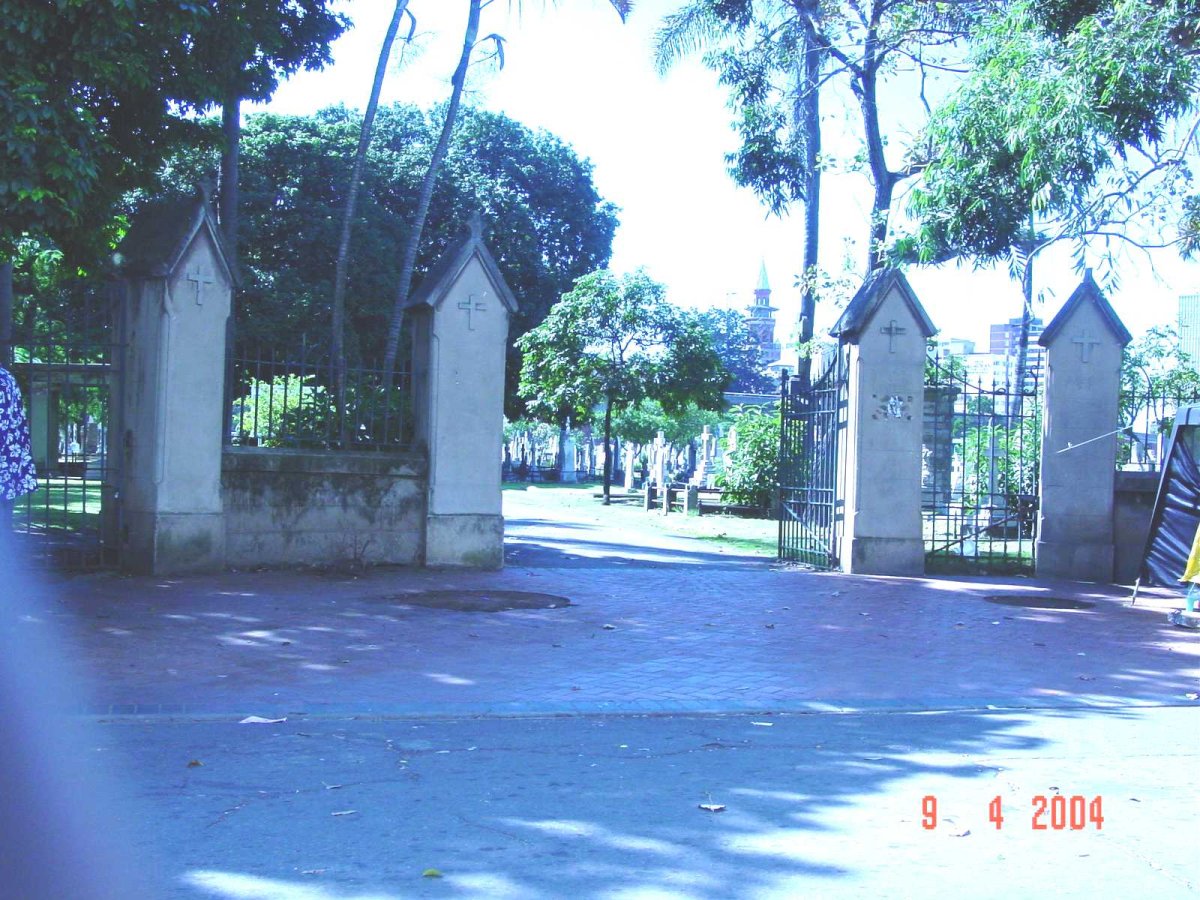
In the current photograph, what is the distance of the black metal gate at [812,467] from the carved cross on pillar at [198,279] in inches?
299

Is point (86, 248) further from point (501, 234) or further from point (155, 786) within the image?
point (501, 234)

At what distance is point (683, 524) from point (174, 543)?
16.0m

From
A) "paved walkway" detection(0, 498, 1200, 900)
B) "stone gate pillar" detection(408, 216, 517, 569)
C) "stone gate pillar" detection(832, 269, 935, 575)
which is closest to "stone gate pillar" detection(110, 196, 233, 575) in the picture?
"paved walkway" detection(0, 498, 1200, 900)

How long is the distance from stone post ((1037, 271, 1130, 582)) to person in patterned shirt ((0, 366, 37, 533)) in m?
11.7

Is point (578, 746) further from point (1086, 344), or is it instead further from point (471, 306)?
point (1086, 344)

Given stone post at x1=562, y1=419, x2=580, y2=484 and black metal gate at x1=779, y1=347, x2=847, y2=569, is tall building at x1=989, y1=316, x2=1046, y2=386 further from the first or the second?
stone post at x1=562, y1=419, x2=580, y2=484

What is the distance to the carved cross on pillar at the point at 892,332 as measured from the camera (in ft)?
49.0

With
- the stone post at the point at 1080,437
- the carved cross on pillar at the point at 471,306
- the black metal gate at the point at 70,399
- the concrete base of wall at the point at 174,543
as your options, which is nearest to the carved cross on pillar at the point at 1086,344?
the stone post at the point at 1080,437

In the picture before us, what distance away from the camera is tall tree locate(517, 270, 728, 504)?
33.0 m

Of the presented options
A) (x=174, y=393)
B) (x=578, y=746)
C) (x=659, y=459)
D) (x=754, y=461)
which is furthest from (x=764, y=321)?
(x=578, y=746)

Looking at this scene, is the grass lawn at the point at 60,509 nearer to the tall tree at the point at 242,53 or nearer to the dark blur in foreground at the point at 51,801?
the tall tree at the point at 242,53

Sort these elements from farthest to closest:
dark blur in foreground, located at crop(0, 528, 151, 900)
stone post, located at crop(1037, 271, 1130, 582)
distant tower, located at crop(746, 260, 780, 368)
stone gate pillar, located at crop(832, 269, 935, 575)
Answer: distant tower, located at crop(746, 260, 780, 368), stone post, located at crop(1037, 271, 1130, 582), stone gate pillar, located at crop(832, 269, 935, 575), dark blur in foreground, located at crop(0, 528, 151, 900)

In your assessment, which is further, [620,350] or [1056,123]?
[620,350]

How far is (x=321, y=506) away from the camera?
1341 cm
